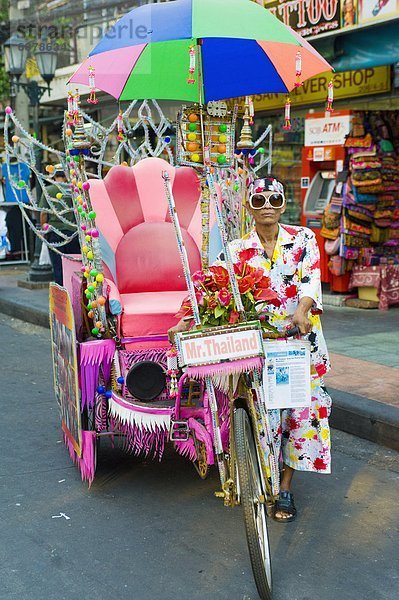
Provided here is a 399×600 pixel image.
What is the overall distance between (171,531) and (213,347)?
1.18 meters

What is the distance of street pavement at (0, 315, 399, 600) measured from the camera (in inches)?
134

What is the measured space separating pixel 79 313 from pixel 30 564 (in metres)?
1.61

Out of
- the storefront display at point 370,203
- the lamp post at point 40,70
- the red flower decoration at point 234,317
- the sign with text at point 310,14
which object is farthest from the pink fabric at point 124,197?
the lamp post at point 40,70

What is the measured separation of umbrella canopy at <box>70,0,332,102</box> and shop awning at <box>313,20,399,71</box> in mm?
4568

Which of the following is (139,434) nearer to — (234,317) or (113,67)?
(234,317)

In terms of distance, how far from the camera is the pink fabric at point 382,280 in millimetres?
9469

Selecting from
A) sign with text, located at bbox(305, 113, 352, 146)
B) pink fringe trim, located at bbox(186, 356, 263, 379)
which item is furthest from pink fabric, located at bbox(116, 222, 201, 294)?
sign with text, located at bbox(305, 113, 352, 146)

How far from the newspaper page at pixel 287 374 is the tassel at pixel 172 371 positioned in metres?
0.66

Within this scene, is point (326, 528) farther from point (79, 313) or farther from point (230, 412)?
point (79, 313)

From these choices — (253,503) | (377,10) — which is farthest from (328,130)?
(253,503)

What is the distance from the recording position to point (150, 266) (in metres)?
5.32

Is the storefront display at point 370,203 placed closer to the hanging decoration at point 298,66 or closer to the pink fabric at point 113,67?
the hanging decoration at point 298,66

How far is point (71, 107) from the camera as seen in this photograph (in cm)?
487

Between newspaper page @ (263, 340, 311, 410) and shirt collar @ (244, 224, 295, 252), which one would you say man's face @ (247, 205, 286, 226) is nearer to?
shirt collar @ (244, 224, 295, 252)
